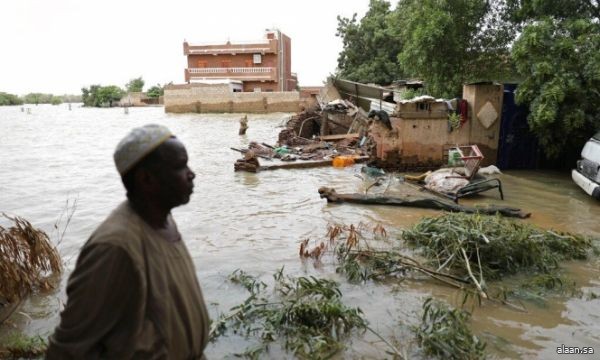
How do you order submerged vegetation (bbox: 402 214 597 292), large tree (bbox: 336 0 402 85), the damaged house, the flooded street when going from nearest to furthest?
1. the flooded street
2. submerged vegetation (bbox: 402 214 597 292)
3. the damaged house
4. large tree (bbox: 336 0 402 85)

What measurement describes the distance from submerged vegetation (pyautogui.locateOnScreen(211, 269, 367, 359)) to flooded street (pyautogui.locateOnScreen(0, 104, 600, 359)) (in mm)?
152

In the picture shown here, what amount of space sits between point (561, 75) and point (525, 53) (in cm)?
98

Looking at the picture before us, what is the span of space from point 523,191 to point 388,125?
147 inches

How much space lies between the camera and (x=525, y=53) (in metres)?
11.0

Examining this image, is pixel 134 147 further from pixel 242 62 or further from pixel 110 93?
pixel 110 93

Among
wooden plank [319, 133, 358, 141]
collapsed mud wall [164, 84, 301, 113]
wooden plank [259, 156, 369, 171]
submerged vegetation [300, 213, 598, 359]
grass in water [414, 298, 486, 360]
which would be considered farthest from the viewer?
collapsed mud wall [164, 84, 301, 113]

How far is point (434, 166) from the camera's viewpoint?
12.9 metres

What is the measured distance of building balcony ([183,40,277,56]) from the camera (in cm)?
4988

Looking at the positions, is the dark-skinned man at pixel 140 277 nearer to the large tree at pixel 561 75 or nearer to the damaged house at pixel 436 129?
the large tree at pixel 561 75

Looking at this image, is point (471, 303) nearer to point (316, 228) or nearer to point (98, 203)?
point (316, 228)

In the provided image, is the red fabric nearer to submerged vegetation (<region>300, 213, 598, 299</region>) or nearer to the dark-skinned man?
submerged vegetation (<region>300, 213, 598, 299</region>)

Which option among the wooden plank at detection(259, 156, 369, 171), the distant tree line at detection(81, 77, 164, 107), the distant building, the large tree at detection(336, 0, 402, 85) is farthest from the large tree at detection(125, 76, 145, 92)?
the wooden plank at detection(259, 156, 369, 171)

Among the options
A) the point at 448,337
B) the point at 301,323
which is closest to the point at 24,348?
the point at 301,323

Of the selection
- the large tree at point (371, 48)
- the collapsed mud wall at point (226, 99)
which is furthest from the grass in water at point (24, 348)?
the collapsed mud wall at point (226, 99)
